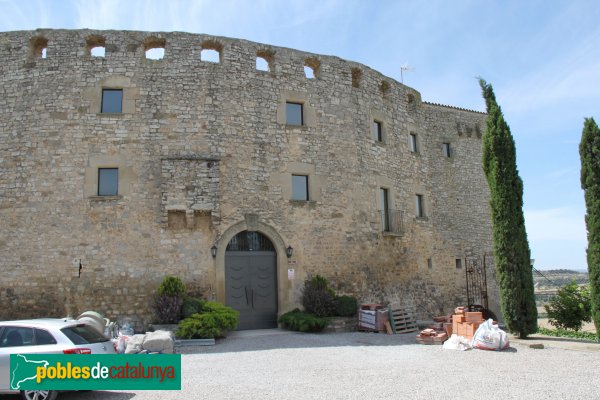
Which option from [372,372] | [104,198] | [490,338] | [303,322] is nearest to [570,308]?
[490,338]

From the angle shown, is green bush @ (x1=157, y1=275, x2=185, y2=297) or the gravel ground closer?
the gravel ground

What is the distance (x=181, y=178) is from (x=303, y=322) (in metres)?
5.37

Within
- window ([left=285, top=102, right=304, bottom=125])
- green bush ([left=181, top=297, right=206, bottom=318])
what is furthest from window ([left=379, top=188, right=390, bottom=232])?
green bush ([left=181, top=297, right=206, bottom=318])

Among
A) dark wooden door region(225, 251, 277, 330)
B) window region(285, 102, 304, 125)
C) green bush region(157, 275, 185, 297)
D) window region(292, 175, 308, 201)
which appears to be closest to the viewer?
green bush region(157, 275, 185, 297)

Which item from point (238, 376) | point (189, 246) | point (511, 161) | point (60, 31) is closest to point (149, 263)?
point (189, 246)

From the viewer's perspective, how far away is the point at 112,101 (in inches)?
595

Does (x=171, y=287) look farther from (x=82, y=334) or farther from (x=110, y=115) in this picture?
(x=82, y=334)

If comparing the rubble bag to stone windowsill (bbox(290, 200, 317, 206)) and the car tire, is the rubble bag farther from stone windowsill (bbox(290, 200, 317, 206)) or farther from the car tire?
the car tire

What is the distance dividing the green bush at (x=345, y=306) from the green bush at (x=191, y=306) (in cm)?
403

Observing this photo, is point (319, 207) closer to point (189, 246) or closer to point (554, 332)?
point (189, 246)

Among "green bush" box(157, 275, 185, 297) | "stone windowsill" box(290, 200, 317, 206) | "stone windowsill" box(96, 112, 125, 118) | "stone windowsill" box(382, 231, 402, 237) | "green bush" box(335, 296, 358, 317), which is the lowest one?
"green bush" box(335, 296, 358, 317)

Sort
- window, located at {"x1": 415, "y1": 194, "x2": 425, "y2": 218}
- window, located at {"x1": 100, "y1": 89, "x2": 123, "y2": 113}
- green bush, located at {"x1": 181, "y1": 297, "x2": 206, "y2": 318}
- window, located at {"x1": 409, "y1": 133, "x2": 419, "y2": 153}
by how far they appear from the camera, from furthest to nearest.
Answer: window, located at {"x1": 409, "y1": 133, "x2": 419, "y2": 153} < window, located at {"x1": 415, "y1": 194, "x2": 425, "y2": 218} < window, located at {"x1": 100, "y1": 89, "x2": 123, "y2": 113} < green bush, located at {"x1": 181, "y1": 297, "x2": 206, "y2": 318}

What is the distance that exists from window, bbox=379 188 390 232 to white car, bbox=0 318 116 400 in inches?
477

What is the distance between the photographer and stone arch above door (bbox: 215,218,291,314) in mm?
14352
